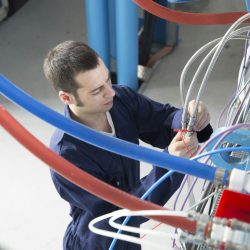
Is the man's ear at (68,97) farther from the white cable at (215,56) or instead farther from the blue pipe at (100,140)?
the blue pipe at (100,140)

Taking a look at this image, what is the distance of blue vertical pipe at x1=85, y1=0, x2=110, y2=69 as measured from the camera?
2145 millimetres

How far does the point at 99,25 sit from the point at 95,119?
3.73ft

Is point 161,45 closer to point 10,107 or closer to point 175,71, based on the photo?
point 175,71

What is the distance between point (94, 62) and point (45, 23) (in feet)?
6.29

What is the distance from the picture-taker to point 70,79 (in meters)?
1.10

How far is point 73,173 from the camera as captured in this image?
513mm

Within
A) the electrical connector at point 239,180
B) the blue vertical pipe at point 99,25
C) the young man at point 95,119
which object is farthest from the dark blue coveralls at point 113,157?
the blue vertical pipe at point 99,25

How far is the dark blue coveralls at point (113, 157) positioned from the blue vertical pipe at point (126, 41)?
90cm

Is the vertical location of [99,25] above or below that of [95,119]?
below

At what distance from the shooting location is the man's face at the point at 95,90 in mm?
1091

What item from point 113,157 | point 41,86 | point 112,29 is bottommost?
point 41,86

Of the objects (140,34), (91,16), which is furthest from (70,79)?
(140,34)

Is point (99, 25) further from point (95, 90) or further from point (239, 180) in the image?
point (239, 180)

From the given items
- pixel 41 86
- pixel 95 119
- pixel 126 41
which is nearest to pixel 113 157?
pixel 95 119
